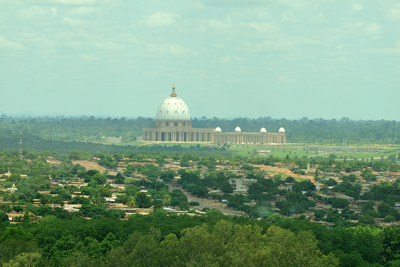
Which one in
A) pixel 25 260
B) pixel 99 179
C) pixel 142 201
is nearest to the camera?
pixel 25 260

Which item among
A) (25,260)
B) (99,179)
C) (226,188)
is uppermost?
(99,179)

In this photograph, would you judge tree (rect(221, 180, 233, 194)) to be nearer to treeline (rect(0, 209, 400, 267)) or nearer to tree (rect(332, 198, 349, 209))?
tree (rect(332, 198, 349, 209))

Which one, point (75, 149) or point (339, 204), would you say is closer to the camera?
point (339, 204)

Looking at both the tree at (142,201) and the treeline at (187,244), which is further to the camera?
the tree at (142,201)

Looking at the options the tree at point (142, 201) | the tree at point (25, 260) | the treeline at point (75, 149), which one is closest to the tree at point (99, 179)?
the tree at point (142, 201)

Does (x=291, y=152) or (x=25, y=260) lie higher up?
(x=291, y=152)

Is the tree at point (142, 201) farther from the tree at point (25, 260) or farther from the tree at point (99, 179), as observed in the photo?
the tree at point (25, 260)

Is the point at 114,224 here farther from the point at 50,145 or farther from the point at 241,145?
the point at 241,145

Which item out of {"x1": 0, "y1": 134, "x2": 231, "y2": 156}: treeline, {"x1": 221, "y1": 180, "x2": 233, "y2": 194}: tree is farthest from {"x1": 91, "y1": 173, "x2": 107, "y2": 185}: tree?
{"x1": 0, "y1": 134, "x2": 231, "y2": 156}: treeline

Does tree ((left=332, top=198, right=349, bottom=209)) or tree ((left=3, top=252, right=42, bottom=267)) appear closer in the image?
tree ((left=3, top=252, right=42, bottom=267))

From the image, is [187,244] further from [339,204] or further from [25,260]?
[339,204]

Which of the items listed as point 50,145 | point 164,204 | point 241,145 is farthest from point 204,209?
point 241,145

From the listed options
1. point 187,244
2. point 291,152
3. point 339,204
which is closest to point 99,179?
point 339,204
